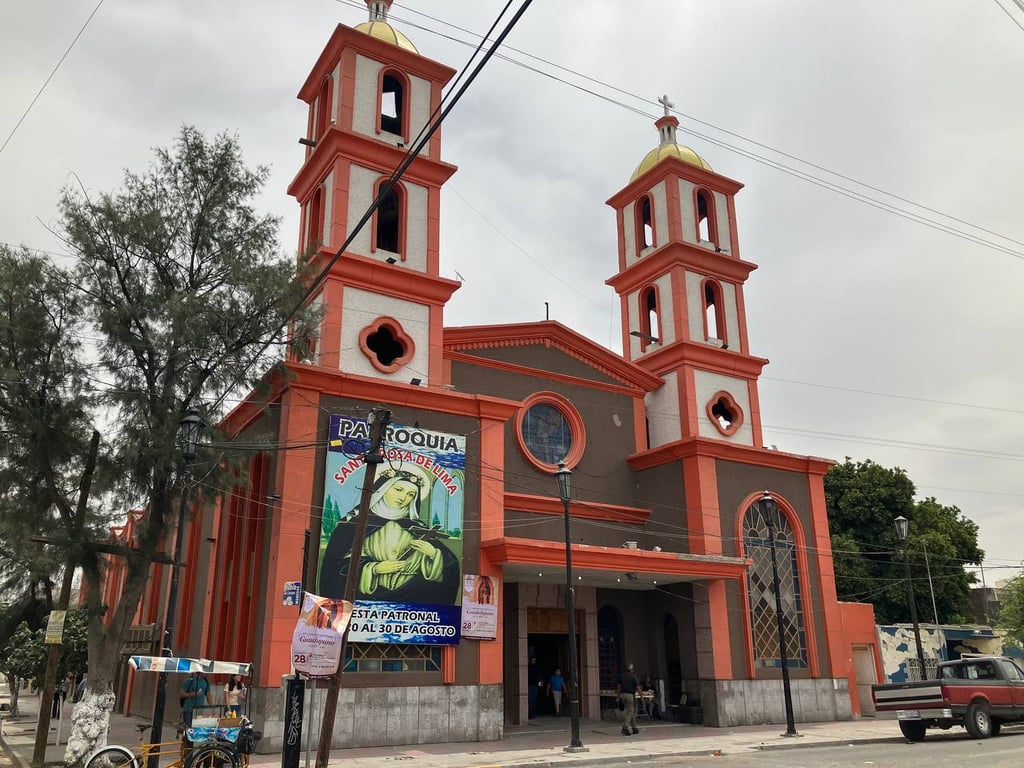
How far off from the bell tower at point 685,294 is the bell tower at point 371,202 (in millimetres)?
8953

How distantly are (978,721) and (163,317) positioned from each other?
1998 cm

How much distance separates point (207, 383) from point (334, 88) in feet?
36.3

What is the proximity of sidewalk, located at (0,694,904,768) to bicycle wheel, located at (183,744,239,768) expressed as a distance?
2.86 m

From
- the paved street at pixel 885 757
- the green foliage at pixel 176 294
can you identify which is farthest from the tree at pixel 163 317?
the paved street at pixel 885 757

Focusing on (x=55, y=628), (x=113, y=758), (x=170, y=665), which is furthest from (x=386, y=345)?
(x=113, y=758)

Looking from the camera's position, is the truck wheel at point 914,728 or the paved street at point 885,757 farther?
the truck wheel at point 914,728

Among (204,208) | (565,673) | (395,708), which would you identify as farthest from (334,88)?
(565,673)

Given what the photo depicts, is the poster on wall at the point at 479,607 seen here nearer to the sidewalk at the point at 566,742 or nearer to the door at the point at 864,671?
the sidewalk at the point at 566,742

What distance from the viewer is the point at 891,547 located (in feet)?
144

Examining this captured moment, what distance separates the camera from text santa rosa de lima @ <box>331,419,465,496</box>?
64.7 feet

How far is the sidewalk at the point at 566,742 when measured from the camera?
15.8 m

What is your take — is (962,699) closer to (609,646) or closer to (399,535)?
(609,646)

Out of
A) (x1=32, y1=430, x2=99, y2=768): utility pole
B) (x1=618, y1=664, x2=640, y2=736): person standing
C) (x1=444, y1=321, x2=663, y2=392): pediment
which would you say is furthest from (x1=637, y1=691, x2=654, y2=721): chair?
(x1=32, y1=430, x2=99, y2=768): utility pole

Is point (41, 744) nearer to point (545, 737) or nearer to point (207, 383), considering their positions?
point (207, 383)
